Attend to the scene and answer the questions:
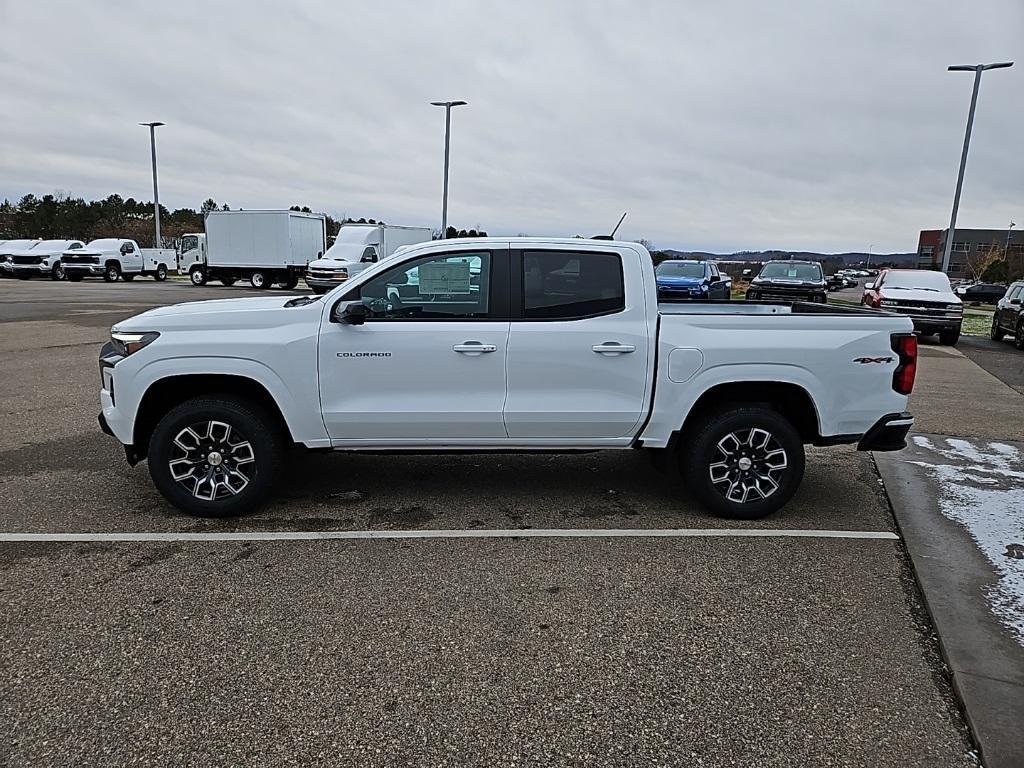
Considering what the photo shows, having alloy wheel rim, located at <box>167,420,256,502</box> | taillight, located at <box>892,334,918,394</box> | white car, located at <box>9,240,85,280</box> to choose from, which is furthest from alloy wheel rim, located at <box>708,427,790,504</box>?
white car, located at <box>9,240,85,280</box>

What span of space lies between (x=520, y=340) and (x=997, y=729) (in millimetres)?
3158

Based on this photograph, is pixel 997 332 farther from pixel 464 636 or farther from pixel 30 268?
pixel 30 268

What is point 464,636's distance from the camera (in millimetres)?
3617

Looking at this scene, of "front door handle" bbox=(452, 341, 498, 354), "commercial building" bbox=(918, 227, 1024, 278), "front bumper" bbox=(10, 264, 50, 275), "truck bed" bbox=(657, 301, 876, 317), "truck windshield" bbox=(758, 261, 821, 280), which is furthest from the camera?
"commercial building" bbox=(918, 227, 1024, 278)

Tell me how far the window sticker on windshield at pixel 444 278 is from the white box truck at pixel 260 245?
28785 mm

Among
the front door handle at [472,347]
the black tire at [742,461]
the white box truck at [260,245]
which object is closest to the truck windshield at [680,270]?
the white box truck at [260,245]

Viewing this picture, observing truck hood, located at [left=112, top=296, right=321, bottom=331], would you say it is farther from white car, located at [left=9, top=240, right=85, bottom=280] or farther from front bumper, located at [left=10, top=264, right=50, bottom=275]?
front bumper, located at [left=10, top=264, right=50, bottom=275]

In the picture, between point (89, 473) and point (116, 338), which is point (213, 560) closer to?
point (116, 338)

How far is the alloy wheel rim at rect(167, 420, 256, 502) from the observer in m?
4.98

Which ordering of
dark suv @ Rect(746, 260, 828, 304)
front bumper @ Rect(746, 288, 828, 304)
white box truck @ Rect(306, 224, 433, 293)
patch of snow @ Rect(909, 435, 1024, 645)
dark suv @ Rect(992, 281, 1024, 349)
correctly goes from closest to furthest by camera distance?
patch of snow @ Rect(909, 435, 1024, 645), dark suv @ Rect(992, 281, 1024, 349), front bumper @ Rect(746, 288, 828, 304), dark suv @ Rect(746, 260, 828, 304), white box truck @ Rect(306, 224, 433, 293)

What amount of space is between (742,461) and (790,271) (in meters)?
21.7

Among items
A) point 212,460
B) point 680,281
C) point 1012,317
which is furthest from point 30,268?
point 1012,317

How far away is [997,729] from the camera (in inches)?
117

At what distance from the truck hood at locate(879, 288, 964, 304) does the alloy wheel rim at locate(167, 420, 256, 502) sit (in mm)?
16641
